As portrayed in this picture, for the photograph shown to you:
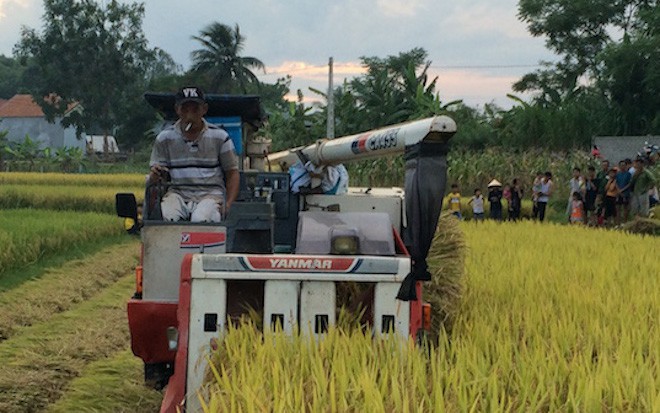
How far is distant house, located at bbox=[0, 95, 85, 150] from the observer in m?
75.8

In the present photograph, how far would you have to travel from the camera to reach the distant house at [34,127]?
75.8 meters

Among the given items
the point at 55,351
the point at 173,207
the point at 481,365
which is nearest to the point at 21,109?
the point at 55,351

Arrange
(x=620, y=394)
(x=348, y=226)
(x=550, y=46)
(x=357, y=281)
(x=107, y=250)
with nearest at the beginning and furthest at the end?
(x=620, y=394) < (x=357, y=281) < (x=348, y=226) < (x=107, y=250) < (x=550, y=46)

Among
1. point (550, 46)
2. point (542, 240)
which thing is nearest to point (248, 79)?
point (550, 46)

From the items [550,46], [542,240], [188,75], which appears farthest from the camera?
[188,75]

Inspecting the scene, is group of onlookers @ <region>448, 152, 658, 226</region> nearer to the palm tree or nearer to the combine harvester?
the combine harvester

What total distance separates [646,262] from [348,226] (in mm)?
4476

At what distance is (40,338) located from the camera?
7625mm

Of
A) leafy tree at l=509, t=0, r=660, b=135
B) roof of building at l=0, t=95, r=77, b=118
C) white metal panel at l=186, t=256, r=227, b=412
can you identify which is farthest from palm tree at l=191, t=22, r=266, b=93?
white metal panel at l=186, t=256, r=227, b=412

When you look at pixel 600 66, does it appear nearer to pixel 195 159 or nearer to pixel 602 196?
pixel 602 196

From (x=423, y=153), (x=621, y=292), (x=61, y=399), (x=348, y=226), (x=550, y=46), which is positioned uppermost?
(x=550, y=46)

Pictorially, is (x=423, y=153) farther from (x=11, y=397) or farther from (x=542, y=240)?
(x=542, y=240)

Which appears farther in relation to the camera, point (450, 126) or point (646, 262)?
point (646, 262)

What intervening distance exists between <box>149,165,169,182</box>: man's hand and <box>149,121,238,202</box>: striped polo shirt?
7 cm
